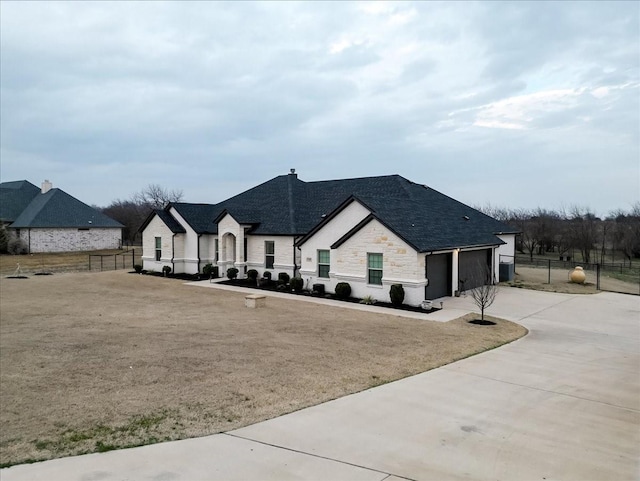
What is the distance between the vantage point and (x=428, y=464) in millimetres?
5863

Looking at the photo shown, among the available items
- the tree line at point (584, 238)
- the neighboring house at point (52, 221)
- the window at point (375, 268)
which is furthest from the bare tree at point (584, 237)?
the neighboring house at point (52, 221)

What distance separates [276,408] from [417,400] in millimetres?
2533

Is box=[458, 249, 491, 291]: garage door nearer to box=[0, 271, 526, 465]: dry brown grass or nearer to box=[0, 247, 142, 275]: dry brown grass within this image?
box=[0, 271, 526, 465]: dry brown grass

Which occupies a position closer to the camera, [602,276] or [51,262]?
[602,276]

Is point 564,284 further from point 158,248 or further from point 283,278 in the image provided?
point 158,248

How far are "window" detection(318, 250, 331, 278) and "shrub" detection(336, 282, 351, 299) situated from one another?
1.89 metres

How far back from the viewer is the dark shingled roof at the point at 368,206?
21.6 metres

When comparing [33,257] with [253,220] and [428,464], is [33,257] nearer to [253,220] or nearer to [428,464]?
[253,220]

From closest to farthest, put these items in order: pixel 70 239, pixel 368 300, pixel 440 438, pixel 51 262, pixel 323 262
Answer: pixel 440 438
pixel 368 300
pixel 323 262
pixel 51 262
pixel 70 239

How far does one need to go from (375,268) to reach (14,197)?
1931 inches

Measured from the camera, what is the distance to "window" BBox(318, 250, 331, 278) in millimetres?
23375

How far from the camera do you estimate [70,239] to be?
159 feet

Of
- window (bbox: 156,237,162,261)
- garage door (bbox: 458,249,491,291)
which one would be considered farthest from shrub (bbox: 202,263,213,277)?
garage door (bbox: 458,249,491,291)

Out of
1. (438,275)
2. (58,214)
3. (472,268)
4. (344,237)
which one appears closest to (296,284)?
(344,237)
